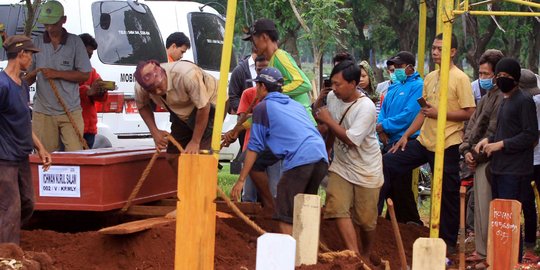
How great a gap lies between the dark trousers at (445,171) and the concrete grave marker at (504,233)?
2313 millimetres

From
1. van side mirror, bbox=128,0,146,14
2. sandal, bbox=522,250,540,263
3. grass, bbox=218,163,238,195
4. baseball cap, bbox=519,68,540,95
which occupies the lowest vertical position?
grass, bbox=218,163,238,195

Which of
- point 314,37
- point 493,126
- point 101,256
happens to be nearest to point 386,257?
point 493,126

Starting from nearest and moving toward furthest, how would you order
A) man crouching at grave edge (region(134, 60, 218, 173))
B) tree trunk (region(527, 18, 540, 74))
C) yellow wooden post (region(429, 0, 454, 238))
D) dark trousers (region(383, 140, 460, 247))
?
1. yellow wooden post (region(429, 0, 454, 238))
2. man crouching at grave edge (region(134, 60, 218, 173))
3. dark trousers (region(383, 140, 460, 247))
4. tree trunk (region(527, 18, 540, 74))

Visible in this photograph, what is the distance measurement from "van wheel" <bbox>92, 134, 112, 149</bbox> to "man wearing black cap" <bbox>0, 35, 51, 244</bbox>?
3625 mm

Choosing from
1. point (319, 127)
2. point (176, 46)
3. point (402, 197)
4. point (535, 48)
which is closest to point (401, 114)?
point (402, 197)

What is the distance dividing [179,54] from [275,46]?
225 cm

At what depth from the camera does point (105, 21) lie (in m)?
13.0

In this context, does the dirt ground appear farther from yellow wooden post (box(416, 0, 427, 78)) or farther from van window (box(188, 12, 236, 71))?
van window (box(188, 12, 236, 71))

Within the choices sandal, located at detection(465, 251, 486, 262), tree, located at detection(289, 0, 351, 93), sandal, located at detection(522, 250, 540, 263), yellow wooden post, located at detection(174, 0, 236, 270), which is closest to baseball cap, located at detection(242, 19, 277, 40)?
sandal, located at detection(465, 251, 486, 262)

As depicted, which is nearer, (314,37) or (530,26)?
(314,37)

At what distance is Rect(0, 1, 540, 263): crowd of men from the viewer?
8.34m

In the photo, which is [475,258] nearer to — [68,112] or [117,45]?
[68,112]

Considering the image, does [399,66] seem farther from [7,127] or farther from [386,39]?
[386,39]

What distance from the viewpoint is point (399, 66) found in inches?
438
